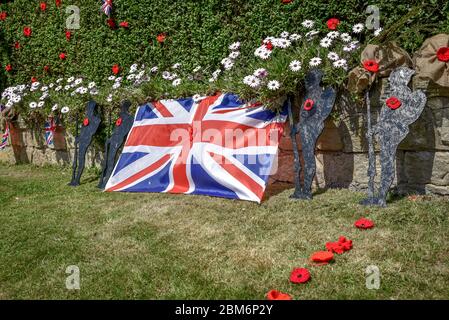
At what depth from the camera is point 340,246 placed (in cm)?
283

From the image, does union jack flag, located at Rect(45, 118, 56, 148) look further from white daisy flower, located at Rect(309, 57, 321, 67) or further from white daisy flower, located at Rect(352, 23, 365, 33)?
white daisy flower, located at Rect(352, 23, 365, 33)

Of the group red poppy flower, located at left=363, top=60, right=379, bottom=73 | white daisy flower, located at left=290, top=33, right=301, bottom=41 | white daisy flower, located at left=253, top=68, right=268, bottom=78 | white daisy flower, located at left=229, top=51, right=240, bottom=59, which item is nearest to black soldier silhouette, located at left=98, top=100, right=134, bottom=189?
white daisy flower, located at left=229, top=51, right=240, bottom=59

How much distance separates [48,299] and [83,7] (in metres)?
5.80

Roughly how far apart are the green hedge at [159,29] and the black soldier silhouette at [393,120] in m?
0.58

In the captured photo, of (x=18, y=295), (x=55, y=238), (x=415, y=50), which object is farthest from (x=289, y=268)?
(x=415, y=50)

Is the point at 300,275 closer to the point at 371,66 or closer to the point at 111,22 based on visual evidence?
the point at 371,66

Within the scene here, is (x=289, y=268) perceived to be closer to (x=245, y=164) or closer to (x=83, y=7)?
(x=245, y=164)

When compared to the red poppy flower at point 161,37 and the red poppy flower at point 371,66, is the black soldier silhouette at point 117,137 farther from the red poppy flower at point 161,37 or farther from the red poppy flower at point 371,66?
the red poppy flower at point 371,66

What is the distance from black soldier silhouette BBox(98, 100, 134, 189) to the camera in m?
5.48

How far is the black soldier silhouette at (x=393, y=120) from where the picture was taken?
350 cm

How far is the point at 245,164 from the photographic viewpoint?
4.29 meters

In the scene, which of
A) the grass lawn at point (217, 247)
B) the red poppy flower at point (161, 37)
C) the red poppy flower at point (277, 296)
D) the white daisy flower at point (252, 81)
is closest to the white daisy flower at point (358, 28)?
the white daisy flower at point (252, 81)

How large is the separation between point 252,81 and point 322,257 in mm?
2147

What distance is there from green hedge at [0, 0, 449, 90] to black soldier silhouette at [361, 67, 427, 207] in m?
0.58
